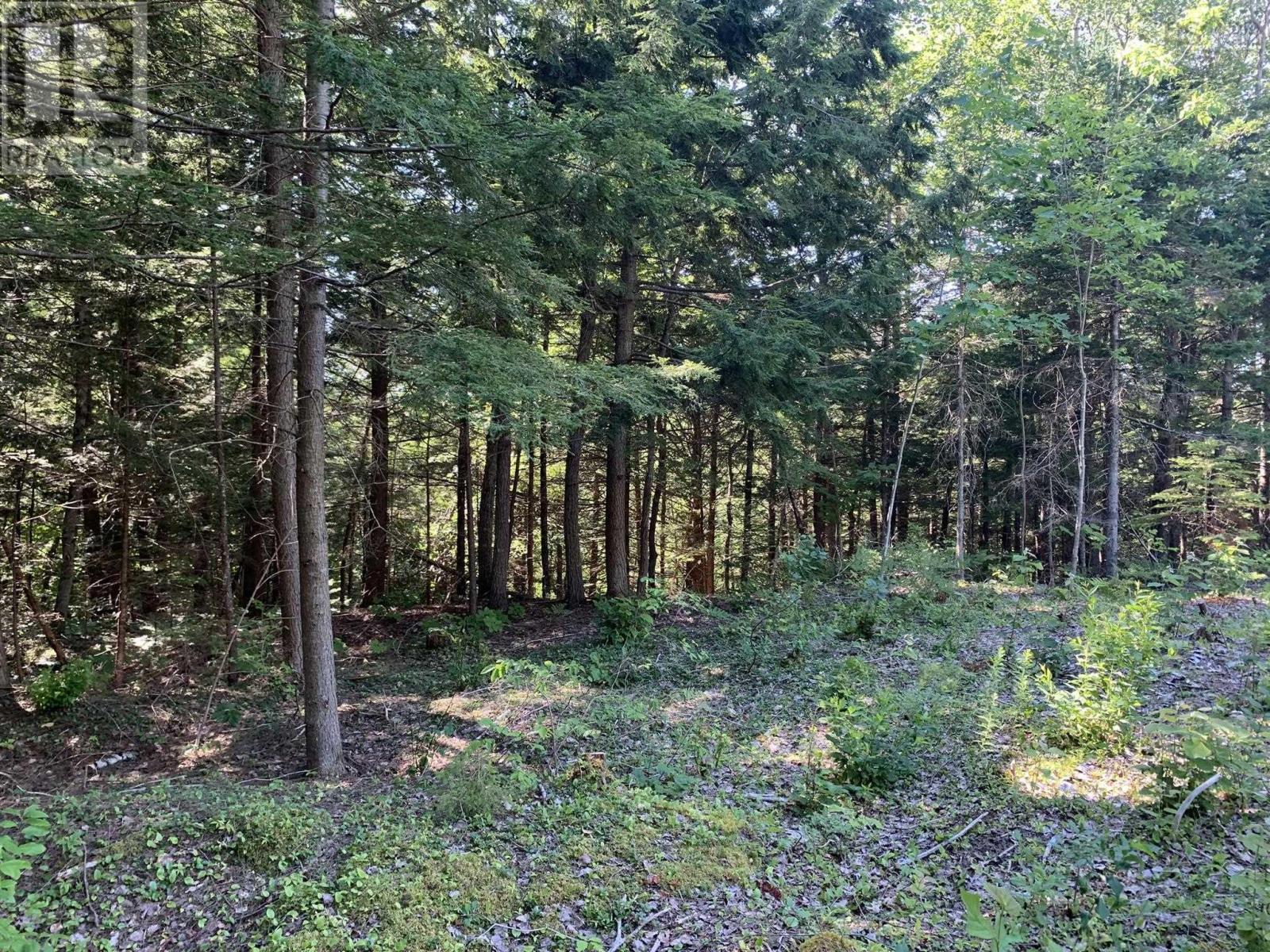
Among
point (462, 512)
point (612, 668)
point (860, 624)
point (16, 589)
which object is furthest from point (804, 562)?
point (16, 589)

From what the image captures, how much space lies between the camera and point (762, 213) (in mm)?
11680

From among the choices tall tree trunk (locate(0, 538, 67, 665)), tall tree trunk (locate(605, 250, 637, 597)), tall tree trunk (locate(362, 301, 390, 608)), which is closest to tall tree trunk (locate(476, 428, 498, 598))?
tall tree trunk (locate(362, 301, 390, 608))

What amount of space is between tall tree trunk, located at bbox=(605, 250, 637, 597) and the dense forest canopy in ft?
0.38

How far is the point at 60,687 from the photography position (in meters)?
6.82

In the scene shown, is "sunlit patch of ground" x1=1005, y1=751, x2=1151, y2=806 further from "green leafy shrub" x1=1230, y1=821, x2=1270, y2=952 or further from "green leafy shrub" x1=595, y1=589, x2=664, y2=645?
"green leafy shrub" x1=595, y1=589, x2=664, y2=645

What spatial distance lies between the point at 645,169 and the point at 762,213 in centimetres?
611

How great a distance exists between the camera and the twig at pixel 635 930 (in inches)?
132

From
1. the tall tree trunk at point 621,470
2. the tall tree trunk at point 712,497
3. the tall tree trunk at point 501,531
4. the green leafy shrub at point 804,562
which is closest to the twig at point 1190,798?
the green leafy shrub at point 804,562

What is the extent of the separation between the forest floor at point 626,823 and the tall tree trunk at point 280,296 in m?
1.92

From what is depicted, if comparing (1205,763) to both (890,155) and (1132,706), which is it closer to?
(1132,706)

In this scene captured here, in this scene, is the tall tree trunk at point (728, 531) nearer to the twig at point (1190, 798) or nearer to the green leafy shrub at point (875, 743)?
the green leafy shrub at point (875, 743)

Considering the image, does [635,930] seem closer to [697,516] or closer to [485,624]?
[485,624]
